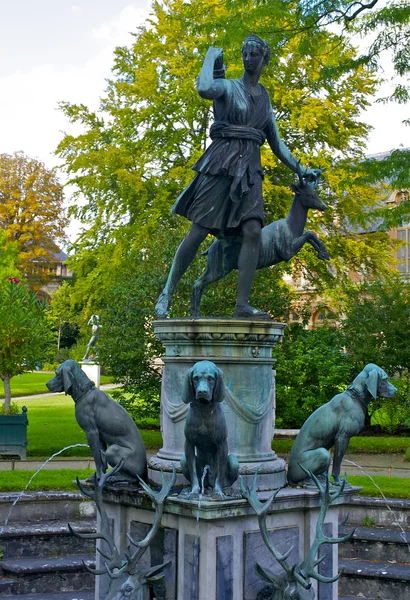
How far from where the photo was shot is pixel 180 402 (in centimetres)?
575

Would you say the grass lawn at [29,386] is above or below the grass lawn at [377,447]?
above

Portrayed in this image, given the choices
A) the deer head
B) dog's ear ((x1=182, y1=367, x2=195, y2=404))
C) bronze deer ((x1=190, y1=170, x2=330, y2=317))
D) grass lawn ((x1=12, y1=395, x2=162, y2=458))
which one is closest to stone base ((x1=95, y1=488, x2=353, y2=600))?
dog's ear ((x1=182, y1=367, x2=195, y2=404))

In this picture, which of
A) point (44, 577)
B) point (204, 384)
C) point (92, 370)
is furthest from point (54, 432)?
point (204, 384)

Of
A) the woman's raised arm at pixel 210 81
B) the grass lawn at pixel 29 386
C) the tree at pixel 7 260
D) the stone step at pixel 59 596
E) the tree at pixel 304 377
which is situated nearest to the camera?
the woman's raised arm at pixel 210 81

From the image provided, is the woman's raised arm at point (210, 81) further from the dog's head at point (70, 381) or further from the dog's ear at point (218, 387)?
the dog's head at point (70, 381)

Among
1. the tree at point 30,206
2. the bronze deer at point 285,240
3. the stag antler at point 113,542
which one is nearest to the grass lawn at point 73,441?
the bronze deer at point 285,240

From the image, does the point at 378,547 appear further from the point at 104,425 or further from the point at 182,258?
the point at 182,258

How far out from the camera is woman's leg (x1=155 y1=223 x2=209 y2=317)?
607 centimetres

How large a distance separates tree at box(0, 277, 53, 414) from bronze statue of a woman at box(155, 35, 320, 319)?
11.8 meters

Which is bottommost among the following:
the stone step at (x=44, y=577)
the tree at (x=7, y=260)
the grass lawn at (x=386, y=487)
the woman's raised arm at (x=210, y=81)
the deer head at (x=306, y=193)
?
the stone step at (x=44, y=577)

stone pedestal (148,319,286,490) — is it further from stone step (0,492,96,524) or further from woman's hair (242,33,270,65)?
stone step (0,492,96,524)

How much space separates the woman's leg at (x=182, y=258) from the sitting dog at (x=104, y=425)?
2.69 ft

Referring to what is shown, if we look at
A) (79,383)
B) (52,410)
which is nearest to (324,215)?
(52,410)

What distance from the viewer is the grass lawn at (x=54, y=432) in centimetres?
1652
